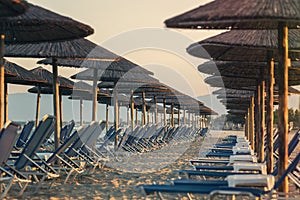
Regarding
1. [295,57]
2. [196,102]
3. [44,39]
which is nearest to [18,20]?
[44,39]

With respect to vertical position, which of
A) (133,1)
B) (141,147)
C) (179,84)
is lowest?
(141,147)

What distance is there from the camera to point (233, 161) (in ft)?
22.8

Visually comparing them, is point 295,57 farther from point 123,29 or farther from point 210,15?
point 123,29

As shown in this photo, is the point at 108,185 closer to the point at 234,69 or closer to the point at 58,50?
the point at 58,50

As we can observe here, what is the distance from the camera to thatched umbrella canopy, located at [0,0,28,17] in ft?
14.5

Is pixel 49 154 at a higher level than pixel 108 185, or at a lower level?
higher

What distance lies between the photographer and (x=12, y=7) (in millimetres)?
4594

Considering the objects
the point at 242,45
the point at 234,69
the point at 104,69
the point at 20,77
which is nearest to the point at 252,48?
the point at 242,45

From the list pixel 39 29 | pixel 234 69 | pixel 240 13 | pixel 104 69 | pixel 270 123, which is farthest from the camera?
pixel 104 69

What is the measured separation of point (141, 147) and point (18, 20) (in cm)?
918

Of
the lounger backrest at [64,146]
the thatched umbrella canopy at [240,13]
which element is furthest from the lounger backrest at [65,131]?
the thatched umbrella canopy at [240,13]

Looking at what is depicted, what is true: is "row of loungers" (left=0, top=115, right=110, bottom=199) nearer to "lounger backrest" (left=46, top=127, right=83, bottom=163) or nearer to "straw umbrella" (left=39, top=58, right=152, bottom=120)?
"lounger backrest" (left=46, top=127, right=83, bottom=163)

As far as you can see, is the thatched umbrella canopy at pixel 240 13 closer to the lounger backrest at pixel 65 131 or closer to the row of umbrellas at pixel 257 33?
the row of umbrellas at pixel 257 33

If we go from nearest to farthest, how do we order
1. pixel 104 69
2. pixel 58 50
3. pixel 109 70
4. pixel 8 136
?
pixel 8 136
pixel 58 50
pixel 104 69
pixel 109 70
